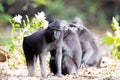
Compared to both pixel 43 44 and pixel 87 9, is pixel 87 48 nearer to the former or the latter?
pixel 43 44

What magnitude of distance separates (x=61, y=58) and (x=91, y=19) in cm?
Answer: 1636

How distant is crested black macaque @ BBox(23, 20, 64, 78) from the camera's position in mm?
9719

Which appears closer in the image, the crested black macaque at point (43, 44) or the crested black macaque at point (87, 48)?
the crested black macaque at point (43, 44)

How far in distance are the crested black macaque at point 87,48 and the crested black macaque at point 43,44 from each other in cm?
200

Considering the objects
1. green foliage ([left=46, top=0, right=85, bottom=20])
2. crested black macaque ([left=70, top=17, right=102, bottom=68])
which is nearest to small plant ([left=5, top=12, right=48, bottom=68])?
crested black macaque ([left=70, top=17, right=102, bottom=68])

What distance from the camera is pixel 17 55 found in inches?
454

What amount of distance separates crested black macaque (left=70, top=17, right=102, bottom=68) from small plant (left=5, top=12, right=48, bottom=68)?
1.40 metres

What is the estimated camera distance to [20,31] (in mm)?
11023

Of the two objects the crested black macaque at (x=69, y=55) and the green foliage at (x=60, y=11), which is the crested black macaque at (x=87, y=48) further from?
the green foliage at (x=60, y=11)

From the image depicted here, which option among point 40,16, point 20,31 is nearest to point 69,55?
point 40,16

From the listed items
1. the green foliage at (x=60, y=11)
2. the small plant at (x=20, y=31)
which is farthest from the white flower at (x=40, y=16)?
the green foliage at (x=60, y=11)

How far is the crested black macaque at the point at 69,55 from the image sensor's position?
1066 cm

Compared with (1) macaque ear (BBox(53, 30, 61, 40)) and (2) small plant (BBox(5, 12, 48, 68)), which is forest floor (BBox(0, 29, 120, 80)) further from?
(1) macaque ear (BBox(53, 30, 61, 40))

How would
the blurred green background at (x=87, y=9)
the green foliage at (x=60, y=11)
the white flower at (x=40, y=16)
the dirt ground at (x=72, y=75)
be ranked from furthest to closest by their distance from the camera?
the blurred green background at (x=87, y=9), the green foliage at (x=60, y=11), the white flower at (x=40, y=16), the dirt ground at (x=72, y=75)
